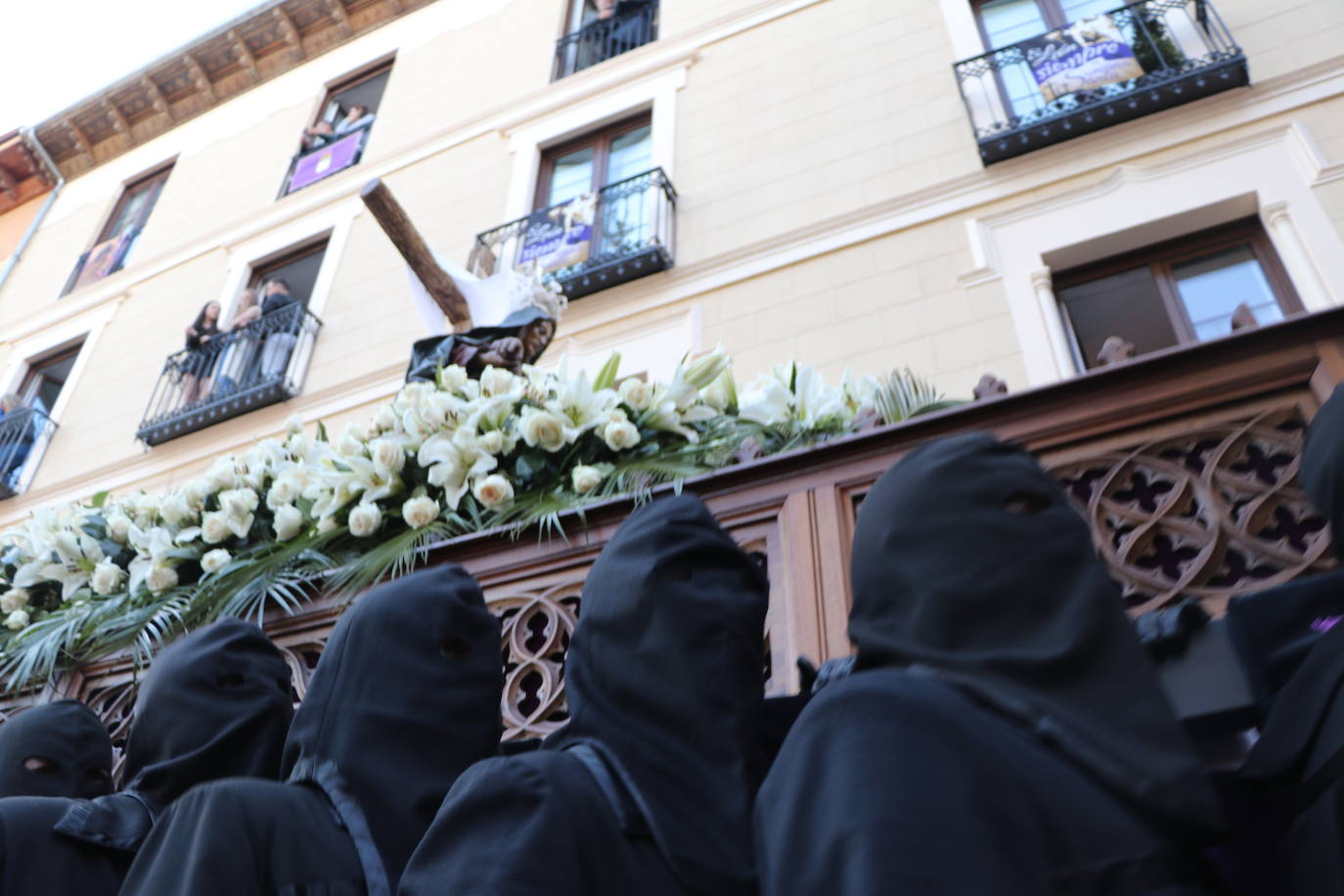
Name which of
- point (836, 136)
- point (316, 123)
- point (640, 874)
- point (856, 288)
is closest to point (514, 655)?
point (640, 874)

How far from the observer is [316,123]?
10930 mm

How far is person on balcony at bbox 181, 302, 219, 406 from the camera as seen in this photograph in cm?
896

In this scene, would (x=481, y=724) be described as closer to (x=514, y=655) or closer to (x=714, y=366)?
(x=514, y=655)

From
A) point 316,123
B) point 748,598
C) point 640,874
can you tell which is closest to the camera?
A: point 640,874

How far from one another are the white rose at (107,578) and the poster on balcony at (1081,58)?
5824 millimetres

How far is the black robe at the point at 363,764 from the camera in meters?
1.50

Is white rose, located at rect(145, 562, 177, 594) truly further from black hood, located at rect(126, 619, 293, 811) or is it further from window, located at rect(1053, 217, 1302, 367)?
window, located at rect(1053, 217, 1302, 367)

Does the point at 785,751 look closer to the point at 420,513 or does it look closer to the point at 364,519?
the point at 420,513

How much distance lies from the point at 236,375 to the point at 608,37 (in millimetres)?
4576

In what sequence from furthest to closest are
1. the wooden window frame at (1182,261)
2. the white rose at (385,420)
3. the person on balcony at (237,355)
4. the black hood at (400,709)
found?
the person on balcony at (237,355)
the wooden window frame at (1182,261)
the white rose at (385,420)
the black hood at (400,709)

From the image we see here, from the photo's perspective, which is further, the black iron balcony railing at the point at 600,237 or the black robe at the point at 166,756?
the black iron balcony railing at the point at 600,237

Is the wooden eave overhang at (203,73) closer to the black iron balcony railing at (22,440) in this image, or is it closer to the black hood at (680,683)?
the black iron balcony railing at (22,440)

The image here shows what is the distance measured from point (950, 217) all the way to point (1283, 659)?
5.28 metres

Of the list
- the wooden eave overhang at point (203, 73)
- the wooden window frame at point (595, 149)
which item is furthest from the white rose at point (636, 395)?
the wooden eave overhang at point (203, 73)
